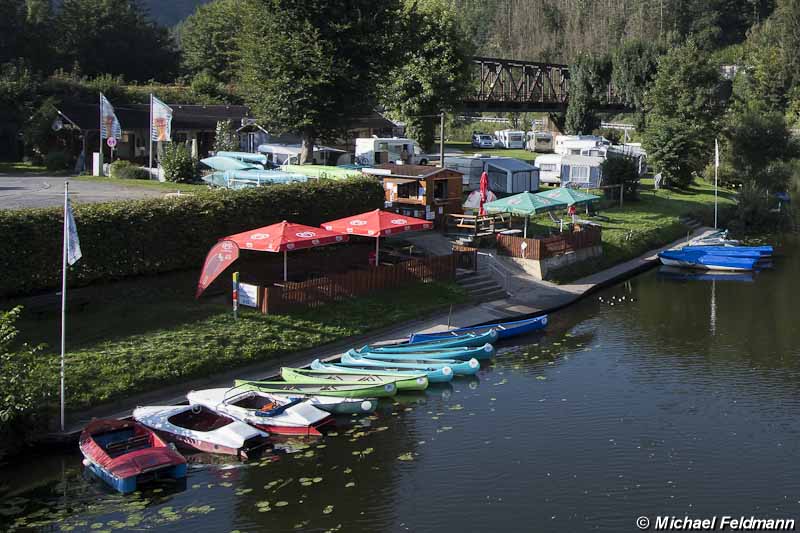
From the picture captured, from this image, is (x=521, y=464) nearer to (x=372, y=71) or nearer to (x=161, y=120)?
(x=161, y=120)

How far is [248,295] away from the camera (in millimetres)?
35188

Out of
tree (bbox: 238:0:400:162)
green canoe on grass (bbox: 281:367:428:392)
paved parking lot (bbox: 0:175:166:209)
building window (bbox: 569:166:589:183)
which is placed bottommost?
green canoe on grass (bbox: 281:367:428:392)

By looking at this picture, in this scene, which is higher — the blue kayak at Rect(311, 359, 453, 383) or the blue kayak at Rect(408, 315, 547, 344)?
the blue kayak at Rect(408, 315, 547, 344)

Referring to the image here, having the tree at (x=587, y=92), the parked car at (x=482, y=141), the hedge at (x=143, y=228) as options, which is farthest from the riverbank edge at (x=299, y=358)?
the tree at (x=587, y=92)

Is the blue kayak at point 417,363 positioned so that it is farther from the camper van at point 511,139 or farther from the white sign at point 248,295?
the camper van at point 511,139

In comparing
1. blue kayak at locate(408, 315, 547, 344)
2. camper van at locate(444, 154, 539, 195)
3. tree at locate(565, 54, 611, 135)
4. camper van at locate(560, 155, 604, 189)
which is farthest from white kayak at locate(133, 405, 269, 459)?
tree at locate(565, 54, 611, 135)

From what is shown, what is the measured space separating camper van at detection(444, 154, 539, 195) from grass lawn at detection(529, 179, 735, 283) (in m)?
6.07

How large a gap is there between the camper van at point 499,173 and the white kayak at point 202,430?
41137mm

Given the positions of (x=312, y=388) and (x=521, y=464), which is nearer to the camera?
(x=521, y=464)

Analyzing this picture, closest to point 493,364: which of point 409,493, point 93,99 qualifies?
point 409,493

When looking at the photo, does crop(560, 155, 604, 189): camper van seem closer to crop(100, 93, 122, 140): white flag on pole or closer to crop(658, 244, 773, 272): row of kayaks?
crop(658, 244, 773, 272): row of kayaks

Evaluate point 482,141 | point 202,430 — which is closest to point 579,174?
point 482,141

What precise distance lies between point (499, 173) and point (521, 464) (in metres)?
41.8

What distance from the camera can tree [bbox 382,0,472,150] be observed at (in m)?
74.2
